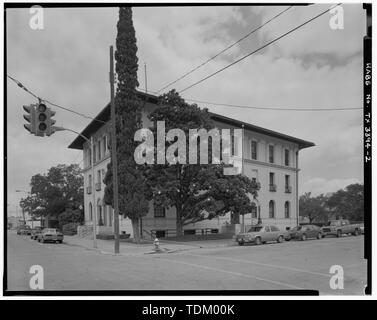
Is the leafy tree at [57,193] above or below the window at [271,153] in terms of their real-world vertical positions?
below

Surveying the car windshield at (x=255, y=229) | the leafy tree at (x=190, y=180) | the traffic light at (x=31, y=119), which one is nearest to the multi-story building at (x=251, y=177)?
the leafy tree at (x=190, y=180)

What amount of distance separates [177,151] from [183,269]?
613 inches

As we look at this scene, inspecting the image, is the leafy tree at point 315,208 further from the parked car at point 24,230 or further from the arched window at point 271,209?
the parked car at point 24,230

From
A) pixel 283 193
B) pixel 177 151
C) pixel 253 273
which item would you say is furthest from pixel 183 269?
pixel 283 193

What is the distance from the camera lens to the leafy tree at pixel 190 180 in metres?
28.1

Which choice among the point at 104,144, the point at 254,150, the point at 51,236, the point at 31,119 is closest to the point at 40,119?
the point at 31,119

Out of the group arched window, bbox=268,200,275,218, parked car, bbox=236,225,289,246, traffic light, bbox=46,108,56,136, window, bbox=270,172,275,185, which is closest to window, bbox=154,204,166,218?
parked car, bbox=236,225,289,246

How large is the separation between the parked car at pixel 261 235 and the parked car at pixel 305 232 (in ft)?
3.67

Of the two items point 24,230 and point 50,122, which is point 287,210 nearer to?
point 50,122

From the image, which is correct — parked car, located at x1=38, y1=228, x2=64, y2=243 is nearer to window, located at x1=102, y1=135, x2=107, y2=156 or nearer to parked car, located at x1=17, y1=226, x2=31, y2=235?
window, located at x1=102, y1=135, x2=107, y2=156

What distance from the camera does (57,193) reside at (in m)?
54.9

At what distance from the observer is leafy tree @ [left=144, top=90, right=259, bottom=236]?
92.3 feet

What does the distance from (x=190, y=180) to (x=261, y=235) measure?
20.4ft
